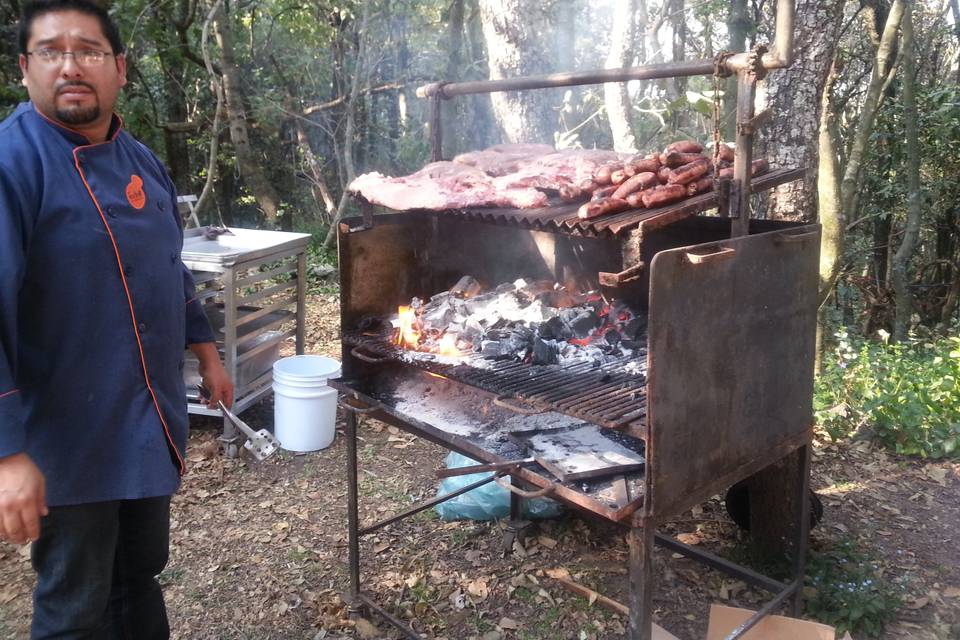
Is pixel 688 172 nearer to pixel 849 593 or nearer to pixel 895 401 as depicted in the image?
pixel 849 593

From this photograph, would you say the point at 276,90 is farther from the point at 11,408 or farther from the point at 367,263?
the point at 11,408

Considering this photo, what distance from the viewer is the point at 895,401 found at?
4906 mm

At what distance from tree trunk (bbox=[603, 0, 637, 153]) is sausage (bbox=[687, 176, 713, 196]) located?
235 inches

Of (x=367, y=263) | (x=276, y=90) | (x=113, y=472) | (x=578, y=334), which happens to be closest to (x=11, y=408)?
(x=113, y=472)

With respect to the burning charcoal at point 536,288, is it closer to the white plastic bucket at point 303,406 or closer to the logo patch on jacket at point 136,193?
the logo patch on jacket at point 136,193

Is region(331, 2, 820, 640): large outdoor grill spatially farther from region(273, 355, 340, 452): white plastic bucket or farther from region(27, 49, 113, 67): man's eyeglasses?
region(273, 355, 340, 452): white plastic bucket

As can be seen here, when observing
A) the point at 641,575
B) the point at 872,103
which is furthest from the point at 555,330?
the point at 872,103

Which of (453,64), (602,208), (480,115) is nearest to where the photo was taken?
(602,208)

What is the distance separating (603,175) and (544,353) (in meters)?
0.75

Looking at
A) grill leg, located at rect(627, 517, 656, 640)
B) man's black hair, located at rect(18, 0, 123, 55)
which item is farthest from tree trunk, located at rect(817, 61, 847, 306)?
man's black hair, located at rect(18, 0, 123, 55)

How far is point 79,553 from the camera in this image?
2.25m

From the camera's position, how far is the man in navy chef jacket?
210 centimetres

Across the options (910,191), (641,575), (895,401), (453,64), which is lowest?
(895,401)

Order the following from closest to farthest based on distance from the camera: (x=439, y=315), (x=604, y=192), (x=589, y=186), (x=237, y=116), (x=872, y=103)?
(x=604, y=192) < (x=589, y=186) < (x=439, y=315) < (x=872, y=103) < (x=237, y=116)
